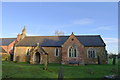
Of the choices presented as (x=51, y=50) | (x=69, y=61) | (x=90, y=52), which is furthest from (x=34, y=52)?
(x=90, y=52)

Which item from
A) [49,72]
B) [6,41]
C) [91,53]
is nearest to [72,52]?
[91,53]

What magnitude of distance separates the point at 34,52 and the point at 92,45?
14.8m

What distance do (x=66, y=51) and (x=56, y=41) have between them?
232 inches

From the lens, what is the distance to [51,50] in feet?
120

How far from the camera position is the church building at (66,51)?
109 ft

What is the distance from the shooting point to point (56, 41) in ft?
125

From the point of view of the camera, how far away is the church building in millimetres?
33188

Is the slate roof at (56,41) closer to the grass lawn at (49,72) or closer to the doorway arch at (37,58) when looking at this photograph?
the doorway arch at (37,58)

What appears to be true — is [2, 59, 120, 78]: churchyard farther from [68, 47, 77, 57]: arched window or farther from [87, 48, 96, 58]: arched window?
[87, 48, 96, 58]: arched window

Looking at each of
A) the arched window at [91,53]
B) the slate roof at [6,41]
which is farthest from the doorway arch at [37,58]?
the slate roof at [6,41]

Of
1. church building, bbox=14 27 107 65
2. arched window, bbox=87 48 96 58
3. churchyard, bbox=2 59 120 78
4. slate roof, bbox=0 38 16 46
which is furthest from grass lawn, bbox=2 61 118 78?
slate roof, bbox=0 38 16 46

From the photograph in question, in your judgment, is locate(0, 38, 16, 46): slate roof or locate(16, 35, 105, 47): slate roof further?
locate(0, 38, 16, 46): slate roof

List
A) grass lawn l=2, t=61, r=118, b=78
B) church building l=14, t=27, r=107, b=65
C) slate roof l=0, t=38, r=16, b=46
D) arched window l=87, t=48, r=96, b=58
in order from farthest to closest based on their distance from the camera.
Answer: slate roof l=0, t=38, r=16, b=46
arched window l=87, t=48, r=96, b=58
church building l=14, t=27, r=107, b=65
grass lawn l=2, t=61, r=118, b=78

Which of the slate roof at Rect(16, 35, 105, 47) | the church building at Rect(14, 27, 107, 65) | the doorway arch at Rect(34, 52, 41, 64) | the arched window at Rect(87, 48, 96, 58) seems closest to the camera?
the church building at Rect(14, 27, 107, 65)
